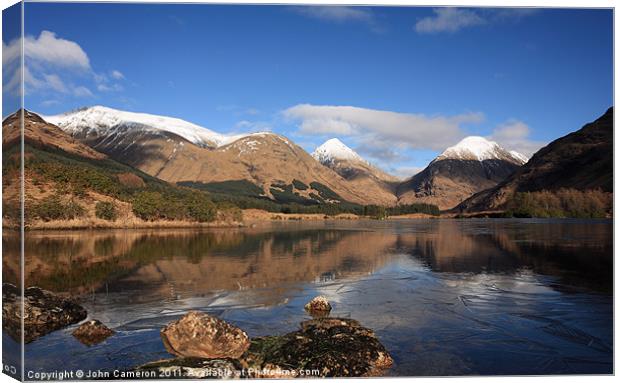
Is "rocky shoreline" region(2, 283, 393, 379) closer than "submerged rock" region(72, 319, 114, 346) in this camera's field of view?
Yes

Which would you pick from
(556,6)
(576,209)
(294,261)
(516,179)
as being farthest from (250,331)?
(516,179)

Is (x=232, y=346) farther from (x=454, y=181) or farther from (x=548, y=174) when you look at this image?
(x=454, y=181)

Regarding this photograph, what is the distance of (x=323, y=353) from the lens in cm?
712

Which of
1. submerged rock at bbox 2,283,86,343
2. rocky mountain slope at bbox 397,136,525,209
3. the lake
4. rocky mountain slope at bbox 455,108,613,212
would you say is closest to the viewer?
the lake

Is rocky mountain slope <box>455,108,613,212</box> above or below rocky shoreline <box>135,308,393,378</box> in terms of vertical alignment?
above

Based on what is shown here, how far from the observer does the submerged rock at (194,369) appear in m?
6.26

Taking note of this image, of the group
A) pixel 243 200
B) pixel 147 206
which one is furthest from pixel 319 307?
pixel 243 200

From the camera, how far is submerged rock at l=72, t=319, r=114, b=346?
27.8 ft

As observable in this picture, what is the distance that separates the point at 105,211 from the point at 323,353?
175 ft

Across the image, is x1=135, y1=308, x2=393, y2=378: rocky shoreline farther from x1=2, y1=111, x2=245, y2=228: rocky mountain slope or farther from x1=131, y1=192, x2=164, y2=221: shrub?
x1=131, y1=192, x2=164, y2=221: shrub

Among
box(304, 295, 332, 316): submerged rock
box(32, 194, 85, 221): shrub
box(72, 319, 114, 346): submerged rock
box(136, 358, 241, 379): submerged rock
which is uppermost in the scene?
box(32, 194, 85, 221): shrub

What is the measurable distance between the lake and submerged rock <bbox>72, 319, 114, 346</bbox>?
0.64 feet

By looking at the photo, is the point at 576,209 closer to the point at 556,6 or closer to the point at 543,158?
the point at 543,158

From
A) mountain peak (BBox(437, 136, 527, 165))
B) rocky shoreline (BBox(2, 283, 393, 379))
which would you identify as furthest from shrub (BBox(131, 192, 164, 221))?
rocky shoreline (BBox(2, 283, 393, 379))
